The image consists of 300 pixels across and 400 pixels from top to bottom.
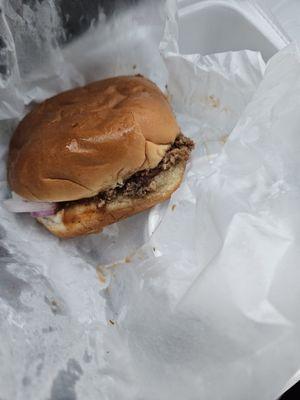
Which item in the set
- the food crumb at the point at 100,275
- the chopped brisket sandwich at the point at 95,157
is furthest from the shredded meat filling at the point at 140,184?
the food crumb at the point at 100,275

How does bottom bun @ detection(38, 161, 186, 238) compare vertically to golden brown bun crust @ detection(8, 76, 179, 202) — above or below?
below

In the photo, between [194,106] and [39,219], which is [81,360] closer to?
[39,219]

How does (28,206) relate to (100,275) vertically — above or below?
above

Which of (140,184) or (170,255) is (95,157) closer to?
(140,184)

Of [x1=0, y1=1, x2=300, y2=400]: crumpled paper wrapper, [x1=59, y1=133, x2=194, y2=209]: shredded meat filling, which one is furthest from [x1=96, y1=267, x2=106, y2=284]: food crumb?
[x1=59, y1=133, x2=194, y2=209]: shredded meat filling

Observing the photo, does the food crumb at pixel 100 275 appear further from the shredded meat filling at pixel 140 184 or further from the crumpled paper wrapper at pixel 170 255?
the shredded meat filling at pixel 140 184

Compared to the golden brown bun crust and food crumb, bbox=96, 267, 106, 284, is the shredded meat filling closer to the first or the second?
the golden brown bun crust

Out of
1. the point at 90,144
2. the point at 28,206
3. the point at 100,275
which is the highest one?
the point at 90,144

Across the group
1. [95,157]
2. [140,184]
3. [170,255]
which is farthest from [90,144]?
[170,255]
